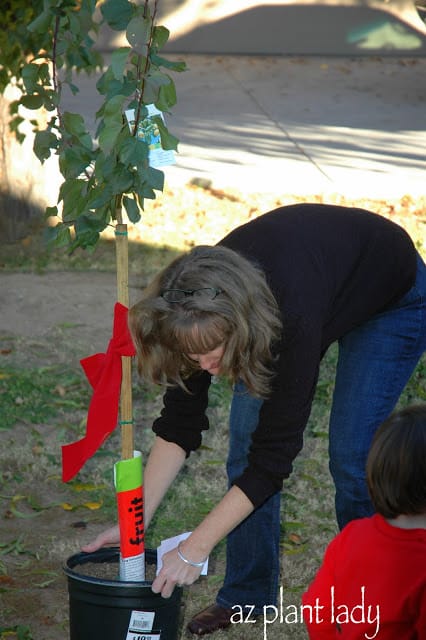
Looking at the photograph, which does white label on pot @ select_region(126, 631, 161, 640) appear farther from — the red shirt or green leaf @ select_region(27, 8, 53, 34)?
green leaf @ select_region(27, 8, 53, 34)

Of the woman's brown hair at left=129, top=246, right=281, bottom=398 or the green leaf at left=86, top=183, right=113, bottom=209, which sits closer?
the woman's brown hair at left=129, top=246, right=281, bottom=398

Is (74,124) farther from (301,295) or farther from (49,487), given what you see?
(49,487)

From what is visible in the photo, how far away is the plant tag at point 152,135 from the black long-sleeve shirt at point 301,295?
281 mm

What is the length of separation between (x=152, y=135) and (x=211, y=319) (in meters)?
0.49

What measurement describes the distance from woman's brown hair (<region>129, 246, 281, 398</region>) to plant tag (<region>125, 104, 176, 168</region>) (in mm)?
256

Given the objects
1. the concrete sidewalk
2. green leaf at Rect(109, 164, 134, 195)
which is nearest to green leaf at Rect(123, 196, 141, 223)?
green leaf at Rect(109, 164, 134, 195)

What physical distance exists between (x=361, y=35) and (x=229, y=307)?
41.4 feet

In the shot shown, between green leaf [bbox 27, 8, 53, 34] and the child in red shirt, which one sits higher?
green leaf [bbox 27, 8, 53, 34]

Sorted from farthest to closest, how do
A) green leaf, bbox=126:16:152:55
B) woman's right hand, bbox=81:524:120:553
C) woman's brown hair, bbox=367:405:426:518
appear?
woman's right hand, bbox=81:524:120:553 → green leaf, bbox=126:16:152:55 → woman's brown hair, bbox=367:405:426:518

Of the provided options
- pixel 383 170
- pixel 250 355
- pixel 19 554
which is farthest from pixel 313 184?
pixel 250 355

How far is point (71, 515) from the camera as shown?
161 inches

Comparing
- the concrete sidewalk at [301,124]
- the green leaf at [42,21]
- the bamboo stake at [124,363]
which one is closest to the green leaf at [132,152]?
the bamboo stake at [124,363]

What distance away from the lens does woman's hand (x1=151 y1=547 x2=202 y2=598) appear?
2.46 metres

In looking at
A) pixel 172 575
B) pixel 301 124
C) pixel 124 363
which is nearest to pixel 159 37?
pixel 124 363
